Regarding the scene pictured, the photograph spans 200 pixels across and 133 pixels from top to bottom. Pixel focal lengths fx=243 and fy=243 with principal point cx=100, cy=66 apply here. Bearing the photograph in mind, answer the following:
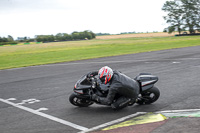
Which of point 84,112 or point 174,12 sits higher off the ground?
point 174,12

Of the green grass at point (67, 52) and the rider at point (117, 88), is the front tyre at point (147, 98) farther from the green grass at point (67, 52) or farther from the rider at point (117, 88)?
the green grass at point (67, 52)

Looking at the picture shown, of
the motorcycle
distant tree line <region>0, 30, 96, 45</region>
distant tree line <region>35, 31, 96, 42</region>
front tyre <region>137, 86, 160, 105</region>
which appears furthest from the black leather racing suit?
distant tree line <region>35, 31, 96, 42</region>

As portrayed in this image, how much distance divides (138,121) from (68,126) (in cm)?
168

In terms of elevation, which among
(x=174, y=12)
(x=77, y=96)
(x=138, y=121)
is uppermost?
(x=174, y=12)

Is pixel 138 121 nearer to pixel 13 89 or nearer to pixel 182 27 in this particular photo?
pixel 13 89

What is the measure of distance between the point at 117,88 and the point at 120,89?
97 millimetres

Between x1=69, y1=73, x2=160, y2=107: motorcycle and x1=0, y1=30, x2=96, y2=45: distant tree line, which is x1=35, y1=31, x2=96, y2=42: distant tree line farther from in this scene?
x1=69, y1=73, x2=160, y2=107: motorcycle

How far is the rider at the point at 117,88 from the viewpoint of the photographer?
638cm

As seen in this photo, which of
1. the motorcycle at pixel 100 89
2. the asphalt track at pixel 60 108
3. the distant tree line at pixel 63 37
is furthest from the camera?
the distant tree line at pixel 63 37

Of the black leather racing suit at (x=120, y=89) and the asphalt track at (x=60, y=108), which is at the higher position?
the black leather racing suit at (x=120, y=89)

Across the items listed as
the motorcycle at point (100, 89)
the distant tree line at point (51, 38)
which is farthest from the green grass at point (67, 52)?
the distant tree line at point (51, 38)

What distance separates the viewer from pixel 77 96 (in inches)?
276

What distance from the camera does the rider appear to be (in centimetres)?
638

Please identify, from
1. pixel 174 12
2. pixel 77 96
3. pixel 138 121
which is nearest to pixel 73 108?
pixel 77 96
